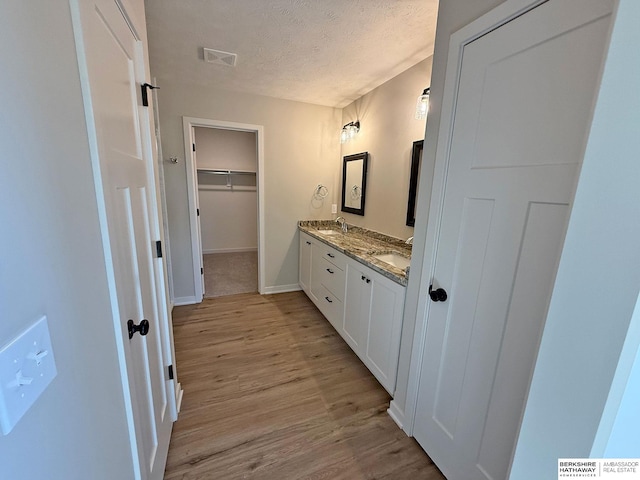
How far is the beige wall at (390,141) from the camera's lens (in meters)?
2.30

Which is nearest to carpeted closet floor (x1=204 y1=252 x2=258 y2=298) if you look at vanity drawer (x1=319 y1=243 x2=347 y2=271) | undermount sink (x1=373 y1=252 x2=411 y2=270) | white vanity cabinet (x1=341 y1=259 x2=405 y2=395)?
vanity drawer (x1=319 y1=243 x2=347 y2=271)

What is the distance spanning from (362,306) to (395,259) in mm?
546

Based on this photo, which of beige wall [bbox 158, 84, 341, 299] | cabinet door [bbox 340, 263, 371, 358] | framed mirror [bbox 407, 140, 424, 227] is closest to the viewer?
cabinet door [bbox 340, 263, 371, 358]

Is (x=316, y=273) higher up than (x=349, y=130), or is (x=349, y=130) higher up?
(x=349, y=130)

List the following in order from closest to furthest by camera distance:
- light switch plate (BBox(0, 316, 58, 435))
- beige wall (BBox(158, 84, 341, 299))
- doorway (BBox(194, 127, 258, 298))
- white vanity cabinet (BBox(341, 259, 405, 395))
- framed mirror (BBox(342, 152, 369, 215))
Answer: light switch plate (BBox(0, 316, 58, 435))
white vanity cabinet (BBox(341, 259, 405, 395))
beige wall (BBox(158, 84, 341, 299))
framed mirror (BBox(342, 152, 369, 215))
doorway (BBox(194, 127, 258, 298))

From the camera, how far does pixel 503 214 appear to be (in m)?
1.01

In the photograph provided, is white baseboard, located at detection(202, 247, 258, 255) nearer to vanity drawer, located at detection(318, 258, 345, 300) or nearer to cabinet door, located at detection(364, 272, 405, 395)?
vanity drawer, located at detection(318, 258, 345, 300)

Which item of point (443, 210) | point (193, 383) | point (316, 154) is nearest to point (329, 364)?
point (193, 383)

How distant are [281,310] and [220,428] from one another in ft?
5.01

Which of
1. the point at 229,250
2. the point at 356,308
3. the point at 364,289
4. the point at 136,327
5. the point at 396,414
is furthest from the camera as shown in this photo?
the point at 229,250

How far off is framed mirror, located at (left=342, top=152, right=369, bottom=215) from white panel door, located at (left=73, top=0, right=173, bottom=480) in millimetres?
2184

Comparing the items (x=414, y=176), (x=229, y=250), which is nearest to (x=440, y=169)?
(x=414, y=176)

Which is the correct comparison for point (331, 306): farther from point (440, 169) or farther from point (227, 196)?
point (227, 196)

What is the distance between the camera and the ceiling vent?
2131 mm
